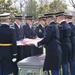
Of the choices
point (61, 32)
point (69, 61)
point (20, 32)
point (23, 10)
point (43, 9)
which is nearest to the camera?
point (61, 32)

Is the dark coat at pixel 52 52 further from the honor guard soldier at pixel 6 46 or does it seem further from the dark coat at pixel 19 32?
the dark coat at pixel 19 32

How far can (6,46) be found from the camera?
625 centimetres

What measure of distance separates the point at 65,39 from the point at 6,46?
1635 mm

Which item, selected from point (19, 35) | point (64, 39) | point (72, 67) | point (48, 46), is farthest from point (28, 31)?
point (48, 46)

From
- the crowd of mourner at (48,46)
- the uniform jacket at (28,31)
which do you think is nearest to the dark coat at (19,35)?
the crowd of mourner at (48,46)

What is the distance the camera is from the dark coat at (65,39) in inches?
264

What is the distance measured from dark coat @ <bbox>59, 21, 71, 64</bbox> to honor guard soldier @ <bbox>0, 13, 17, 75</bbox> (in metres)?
1.35

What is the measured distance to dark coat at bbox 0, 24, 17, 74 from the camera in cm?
618

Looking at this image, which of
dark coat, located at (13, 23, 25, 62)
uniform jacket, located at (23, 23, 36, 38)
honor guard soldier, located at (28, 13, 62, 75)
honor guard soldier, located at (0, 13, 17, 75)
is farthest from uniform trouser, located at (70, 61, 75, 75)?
uniform jacket, located at (23, 23, 36, 38)

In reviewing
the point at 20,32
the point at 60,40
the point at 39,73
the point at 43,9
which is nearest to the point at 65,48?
the point at 60,40

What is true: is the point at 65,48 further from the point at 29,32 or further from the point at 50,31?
the point at 29,32

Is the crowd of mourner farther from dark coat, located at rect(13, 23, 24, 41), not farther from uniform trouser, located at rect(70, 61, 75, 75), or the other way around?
dark coat, located at rect(13, 23, 24, 41)

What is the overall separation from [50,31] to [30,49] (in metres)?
1.31

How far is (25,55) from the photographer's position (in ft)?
22.9
